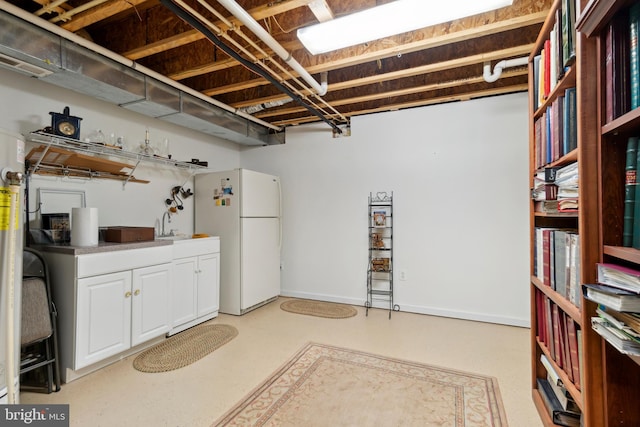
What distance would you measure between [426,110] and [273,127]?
7.10 ft

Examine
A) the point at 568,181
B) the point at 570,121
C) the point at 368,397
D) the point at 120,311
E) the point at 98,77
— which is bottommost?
the point at 368,397

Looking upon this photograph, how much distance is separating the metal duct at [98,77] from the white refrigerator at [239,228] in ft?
2.45

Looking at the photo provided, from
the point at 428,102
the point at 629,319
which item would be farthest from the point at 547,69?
the point at 428,102

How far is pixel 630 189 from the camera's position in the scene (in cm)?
100

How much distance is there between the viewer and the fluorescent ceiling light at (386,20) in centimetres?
183

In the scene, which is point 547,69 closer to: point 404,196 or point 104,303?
point 404,196

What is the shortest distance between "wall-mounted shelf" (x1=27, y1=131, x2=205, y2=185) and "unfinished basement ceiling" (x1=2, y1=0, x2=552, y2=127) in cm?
85

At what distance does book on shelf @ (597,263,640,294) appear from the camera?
2.91ft

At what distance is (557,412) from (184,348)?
2808mm

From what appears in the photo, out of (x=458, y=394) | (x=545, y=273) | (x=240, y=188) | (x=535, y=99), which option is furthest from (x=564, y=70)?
(x=240, y=188)

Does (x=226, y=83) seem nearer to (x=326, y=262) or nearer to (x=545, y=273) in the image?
(x=326, y=262)

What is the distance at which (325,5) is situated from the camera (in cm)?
193

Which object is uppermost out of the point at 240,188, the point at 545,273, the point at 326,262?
the point at 240,188

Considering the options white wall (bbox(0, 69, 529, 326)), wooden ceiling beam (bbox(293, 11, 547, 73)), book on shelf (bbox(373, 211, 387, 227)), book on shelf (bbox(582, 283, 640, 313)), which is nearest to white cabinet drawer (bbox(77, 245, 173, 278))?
white wall (bbox(0, 69, 529, 326))
